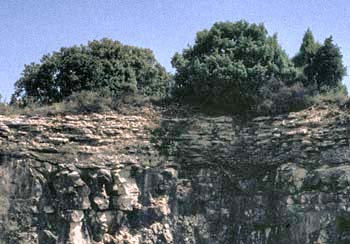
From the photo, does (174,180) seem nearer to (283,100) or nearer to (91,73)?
(283,100)

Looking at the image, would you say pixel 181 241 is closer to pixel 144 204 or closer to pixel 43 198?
pixel 144 204

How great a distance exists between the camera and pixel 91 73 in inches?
784

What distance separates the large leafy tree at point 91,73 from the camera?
64.9 ft

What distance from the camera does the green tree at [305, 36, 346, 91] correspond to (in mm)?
18609

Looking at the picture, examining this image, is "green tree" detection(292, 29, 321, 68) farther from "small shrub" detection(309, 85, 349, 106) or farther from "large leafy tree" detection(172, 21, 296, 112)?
"small shrub" detection(309, 85, 349, 106)

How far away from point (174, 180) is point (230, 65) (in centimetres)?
375

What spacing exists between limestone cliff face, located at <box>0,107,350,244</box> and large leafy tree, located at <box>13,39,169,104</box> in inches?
142

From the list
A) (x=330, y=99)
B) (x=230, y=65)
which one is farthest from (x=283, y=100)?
(x=230, y=65)

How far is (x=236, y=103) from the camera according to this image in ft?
55.8

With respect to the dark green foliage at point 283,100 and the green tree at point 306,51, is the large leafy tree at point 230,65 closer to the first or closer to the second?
the dark green foliage at point 283,100

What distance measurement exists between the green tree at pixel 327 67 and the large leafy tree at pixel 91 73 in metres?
5.16

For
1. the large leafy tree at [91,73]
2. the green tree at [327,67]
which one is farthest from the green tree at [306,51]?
the large leafy tree at [91,73]

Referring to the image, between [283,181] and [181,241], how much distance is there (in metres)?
3.01

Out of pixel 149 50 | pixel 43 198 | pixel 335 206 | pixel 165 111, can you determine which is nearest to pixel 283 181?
pixel 335 206
